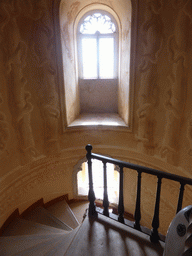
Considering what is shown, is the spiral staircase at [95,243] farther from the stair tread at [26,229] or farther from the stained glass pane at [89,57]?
the stained glass pane at [89,57]

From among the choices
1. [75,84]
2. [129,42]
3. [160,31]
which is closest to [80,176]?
[75,84]

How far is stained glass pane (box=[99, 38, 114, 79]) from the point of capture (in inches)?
145

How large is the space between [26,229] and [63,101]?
2379 mm

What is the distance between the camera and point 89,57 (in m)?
3.79

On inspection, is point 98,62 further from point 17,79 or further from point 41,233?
point 41,233

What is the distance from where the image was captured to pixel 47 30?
8.61ft

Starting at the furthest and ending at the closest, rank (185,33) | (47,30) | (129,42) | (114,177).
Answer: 1. (114,177)
2. (129,42)
3. (47,30)
4. (185,33)

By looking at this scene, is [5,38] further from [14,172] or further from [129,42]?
[14,172]

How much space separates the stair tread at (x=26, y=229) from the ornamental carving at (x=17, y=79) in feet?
3.65

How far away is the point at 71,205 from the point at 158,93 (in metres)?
3.34

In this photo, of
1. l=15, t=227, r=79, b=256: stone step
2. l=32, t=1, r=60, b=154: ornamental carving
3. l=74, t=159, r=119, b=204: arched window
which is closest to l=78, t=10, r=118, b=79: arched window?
l=32, t=1, r=60, b=154: ornamental carving

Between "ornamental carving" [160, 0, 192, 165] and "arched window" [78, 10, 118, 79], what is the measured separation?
1.57 metres

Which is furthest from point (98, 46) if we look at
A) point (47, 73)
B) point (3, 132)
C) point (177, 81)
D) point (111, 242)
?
point (111, 242)

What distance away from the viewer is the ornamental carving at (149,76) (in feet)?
8.05
